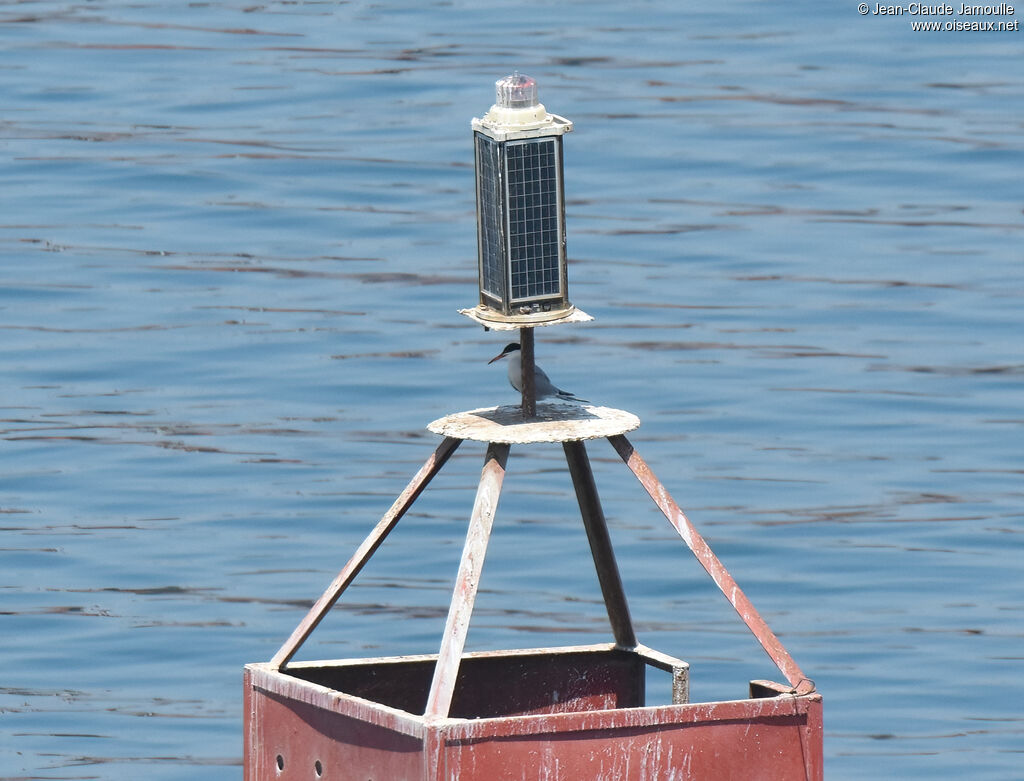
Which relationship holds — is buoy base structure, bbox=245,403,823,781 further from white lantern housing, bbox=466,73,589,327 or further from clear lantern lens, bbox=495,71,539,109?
clear lantern lens, bbox=495,71,539,109

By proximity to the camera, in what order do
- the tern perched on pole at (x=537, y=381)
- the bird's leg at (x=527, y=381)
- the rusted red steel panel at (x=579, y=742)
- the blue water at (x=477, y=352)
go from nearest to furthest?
the rusted red steel panel at (x=579, y=742) < the bird's leg at (x=527, y=381) < the tern perched on pole at (x=537, y=381) < the blue water at (x=477, y=352)

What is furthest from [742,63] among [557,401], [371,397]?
[557,401]

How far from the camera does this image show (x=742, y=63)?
1330 inches

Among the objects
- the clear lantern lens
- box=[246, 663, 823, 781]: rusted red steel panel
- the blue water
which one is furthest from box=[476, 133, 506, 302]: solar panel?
the blue water

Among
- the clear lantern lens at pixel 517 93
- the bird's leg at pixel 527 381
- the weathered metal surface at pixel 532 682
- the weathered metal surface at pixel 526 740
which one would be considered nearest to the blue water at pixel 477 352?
the weathered metal surface at pixel 532 682

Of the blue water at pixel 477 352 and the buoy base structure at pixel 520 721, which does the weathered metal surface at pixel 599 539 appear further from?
the blue water at pixel 477 352

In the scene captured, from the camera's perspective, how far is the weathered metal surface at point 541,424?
892cm

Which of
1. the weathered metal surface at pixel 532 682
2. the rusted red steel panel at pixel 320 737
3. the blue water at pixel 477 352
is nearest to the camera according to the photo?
the rusted red steel panel at pixel 320 737

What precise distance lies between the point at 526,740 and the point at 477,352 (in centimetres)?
1776

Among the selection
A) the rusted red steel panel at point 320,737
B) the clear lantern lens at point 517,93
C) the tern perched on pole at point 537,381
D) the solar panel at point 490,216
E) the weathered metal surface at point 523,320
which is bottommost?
the rusted red steel panel at point 320,737

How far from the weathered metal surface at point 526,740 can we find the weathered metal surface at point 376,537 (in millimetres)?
149

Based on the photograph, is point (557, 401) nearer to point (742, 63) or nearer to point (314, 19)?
point (742, 63)

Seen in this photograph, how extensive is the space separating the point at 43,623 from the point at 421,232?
30.4ft

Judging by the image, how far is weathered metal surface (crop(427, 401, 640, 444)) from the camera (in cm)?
892
